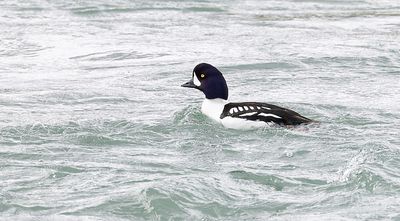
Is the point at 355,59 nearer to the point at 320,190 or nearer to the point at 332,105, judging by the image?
the point at 332,105

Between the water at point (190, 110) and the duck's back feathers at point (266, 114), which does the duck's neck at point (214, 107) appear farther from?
the duck's back feathers at point (266, 114)

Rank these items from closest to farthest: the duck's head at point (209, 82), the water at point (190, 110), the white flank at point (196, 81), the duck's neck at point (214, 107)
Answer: the water at point (190, 110), the duck's neck at point (214, 107), the duck's head at point (209, 82), the white flank at point (196, 81)

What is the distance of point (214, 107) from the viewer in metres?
14.7

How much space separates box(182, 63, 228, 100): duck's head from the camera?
48.6ft

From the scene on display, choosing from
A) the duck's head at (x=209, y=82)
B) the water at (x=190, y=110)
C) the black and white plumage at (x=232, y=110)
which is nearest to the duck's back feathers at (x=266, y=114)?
the black and white plumage at (x=232, y=110)

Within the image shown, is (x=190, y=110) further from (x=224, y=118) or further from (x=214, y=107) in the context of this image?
(x=224, y=118)

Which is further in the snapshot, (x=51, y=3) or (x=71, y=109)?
(x=51, y=3)

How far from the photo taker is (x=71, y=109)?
15.1 m

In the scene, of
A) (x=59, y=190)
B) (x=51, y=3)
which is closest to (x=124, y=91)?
(x=59, y=190)

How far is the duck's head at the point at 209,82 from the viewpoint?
48.6ft

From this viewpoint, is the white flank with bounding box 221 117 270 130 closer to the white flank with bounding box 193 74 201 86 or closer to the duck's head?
the duck's head

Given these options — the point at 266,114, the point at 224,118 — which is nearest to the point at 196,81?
the point at 224,118

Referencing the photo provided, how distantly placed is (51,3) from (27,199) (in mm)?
13865

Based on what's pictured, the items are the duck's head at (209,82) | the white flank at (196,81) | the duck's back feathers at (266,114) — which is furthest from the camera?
the white flank at (196,81)
